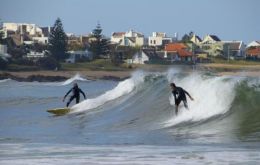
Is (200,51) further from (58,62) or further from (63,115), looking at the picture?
(63,115)

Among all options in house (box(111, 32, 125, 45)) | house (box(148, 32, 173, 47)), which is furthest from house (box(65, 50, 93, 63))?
house (box(111, 32, 125, 45))

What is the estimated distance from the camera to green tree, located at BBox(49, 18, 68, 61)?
98.9 metres

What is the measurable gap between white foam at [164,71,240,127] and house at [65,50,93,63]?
77047 millimetres

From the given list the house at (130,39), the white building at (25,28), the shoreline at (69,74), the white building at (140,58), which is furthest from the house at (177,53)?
the white building at (25,28)

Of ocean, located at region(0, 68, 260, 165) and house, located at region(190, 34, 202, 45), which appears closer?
ocean, located at region(0, 68, 260, 165)

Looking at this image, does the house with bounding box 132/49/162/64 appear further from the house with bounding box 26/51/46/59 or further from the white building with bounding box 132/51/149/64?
the house with bounding box 26/51/46/59

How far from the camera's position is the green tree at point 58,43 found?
9894 cm

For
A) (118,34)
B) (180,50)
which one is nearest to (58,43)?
(180,50)

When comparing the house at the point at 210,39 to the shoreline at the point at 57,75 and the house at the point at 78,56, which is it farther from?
the shoreline at the point at 57,75

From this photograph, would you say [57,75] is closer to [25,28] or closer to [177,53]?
[177,53]

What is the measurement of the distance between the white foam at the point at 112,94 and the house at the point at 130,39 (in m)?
90.7

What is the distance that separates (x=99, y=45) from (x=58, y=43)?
5.86 meters

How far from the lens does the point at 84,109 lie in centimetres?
2480

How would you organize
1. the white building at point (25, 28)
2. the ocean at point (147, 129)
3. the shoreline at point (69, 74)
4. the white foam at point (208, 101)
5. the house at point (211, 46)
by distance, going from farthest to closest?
1. the white building at point (25, 28)
2. the house at point (211, 46)
3. the shoreline at point (69, 74)
4. the white foam at point (208, 101)
5. the ocean at point (147, 129)
